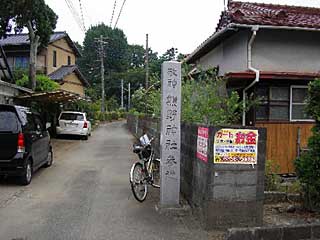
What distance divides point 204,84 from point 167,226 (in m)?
4.88

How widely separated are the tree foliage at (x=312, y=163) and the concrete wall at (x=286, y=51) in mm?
4975

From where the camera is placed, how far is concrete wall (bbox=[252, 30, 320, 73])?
37.9ft

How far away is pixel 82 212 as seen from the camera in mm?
6938

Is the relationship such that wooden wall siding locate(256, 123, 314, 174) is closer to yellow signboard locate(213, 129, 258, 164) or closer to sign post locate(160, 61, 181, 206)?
sign post locate(160, 61, 181, 206)

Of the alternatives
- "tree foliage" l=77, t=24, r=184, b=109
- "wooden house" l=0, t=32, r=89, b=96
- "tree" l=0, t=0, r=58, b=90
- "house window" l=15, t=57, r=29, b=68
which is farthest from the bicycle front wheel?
"tree foliage" l=77, t=24, r=184, b=109

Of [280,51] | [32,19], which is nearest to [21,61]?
[32,19]

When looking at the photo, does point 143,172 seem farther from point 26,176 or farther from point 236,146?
point 26,176

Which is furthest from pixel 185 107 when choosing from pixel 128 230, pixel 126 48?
pixel 126 48

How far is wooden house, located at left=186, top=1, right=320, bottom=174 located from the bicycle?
293 cm

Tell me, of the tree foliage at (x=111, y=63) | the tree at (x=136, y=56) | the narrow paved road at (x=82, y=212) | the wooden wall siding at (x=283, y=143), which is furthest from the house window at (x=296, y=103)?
the tree at (x=136, y=56)

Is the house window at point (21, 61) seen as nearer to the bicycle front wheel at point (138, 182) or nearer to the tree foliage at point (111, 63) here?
the bicycle front wheel at point (138, 182)

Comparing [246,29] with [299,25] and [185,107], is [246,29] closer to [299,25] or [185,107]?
[299,25]

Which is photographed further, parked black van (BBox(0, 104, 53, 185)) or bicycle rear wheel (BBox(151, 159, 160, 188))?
bicycle rear wheel (BBox(151, 159, 160, 188))

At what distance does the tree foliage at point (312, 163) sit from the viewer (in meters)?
6.45
